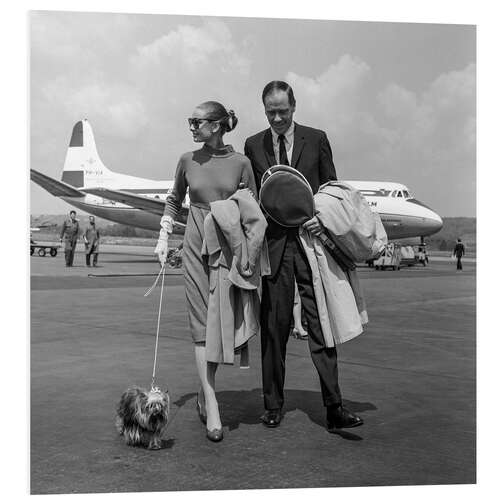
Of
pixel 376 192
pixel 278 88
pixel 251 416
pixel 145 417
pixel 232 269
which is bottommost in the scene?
pixel 251 416

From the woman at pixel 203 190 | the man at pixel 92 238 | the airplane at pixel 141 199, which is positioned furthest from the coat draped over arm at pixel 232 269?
the airplane at pixel 141 199

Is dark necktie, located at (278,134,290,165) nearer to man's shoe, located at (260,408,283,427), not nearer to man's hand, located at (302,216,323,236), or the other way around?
man's hand, located at (302,216,323,236)

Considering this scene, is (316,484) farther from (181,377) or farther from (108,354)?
(108,354)

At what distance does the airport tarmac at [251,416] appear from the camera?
106 inches

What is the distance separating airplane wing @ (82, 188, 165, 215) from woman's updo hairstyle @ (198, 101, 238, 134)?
17.7 metres

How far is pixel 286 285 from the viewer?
334cm

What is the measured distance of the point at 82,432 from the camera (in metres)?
3.17

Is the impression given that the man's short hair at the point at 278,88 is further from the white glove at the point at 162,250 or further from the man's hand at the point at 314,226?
the white glove at the point at 162,250

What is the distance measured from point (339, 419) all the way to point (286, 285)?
700 millimetres

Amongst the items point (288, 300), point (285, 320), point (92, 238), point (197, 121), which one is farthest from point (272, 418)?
point (92, 238)

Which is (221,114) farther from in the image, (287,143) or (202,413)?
(202,413)

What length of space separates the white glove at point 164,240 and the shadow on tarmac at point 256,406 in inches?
35.4

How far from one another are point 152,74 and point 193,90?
41 cm
